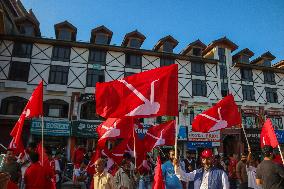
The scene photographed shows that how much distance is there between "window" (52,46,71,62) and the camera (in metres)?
25.7

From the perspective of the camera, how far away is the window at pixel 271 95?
30734mm

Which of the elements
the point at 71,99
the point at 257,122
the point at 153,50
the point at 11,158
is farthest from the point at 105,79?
the point at 11,158

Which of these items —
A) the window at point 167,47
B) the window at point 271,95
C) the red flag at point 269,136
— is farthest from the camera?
the window at point 271,95

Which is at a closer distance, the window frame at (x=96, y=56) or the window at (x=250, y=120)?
the window frame at (x=96, y=56)

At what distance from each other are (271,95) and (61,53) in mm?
22161

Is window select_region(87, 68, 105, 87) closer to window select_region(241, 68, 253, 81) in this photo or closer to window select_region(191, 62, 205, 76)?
window select_region(191, 62, 205, 76)

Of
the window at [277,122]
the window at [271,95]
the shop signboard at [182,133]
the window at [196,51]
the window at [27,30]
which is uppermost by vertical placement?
the window at [27,30]

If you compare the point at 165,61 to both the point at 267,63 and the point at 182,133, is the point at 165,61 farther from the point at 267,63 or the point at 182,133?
the point at 267,63

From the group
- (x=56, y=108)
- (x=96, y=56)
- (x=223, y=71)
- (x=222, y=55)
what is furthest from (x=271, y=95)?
(x=56, y=108)

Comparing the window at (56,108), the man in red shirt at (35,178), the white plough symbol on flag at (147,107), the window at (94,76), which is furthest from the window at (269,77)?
the man in red shirt at (35,178)

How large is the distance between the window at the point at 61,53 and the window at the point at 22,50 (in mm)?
2044

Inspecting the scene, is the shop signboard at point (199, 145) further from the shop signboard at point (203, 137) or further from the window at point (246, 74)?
the window at point (246, 74)

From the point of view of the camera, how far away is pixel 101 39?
27266mm

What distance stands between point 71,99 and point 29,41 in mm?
6321
